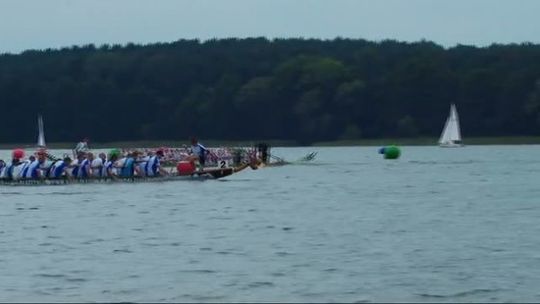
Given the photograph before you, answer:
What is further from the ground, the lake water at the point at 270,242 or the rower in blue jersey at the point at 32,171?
the rower in blue jersey at the point at 32,171

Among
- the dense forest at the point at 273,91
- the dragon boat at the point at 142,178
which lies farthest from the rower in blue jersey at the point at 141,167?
the dense forest at the point at 273,91

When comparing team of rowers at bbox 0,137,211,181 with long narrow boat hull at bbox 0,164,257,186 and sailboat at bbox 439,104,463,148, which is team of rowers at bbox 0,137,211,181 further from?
sailboat at bbox 439,104,463,148

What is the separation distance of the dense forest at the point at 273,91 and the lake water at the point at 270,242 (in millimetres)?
64871

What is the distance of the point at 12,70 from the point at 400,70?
37655mm

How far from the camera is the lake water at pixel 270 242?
73.3 ft

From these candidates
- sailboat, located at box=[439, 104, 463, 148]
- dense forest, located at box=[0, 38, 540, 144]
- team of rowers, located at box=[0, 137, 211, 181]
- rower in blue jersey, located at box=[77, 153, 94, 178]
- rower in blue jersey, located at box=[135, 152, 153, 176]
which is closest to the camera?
rower in blue jersey, located at box=[77, 153, 94, 178]

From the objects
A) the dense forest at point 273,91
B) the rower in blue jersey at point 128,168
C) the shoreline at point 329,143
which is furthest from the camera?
the dense forest at point 273,91

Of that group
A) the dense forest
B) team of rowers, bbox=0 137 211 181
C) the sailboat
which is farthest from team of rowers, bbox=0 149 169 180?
the dense forest

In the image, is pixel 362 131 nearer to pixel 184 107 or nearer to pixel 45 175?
pixel 184 107

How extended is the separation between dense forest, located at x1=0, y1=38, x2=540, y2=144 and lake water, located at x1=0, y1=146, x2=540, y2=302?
64871 mm

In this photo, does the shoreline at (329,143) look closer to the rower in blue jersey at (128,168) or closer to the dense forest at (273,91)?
the dense forest at (273,91)

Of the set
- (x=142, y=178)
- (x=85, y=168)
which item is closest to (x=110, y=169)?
(x=85, y=168)

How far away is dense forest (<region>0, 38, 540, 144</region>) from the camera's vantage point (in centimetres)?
11381

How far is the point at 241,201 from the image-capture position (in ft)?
133
